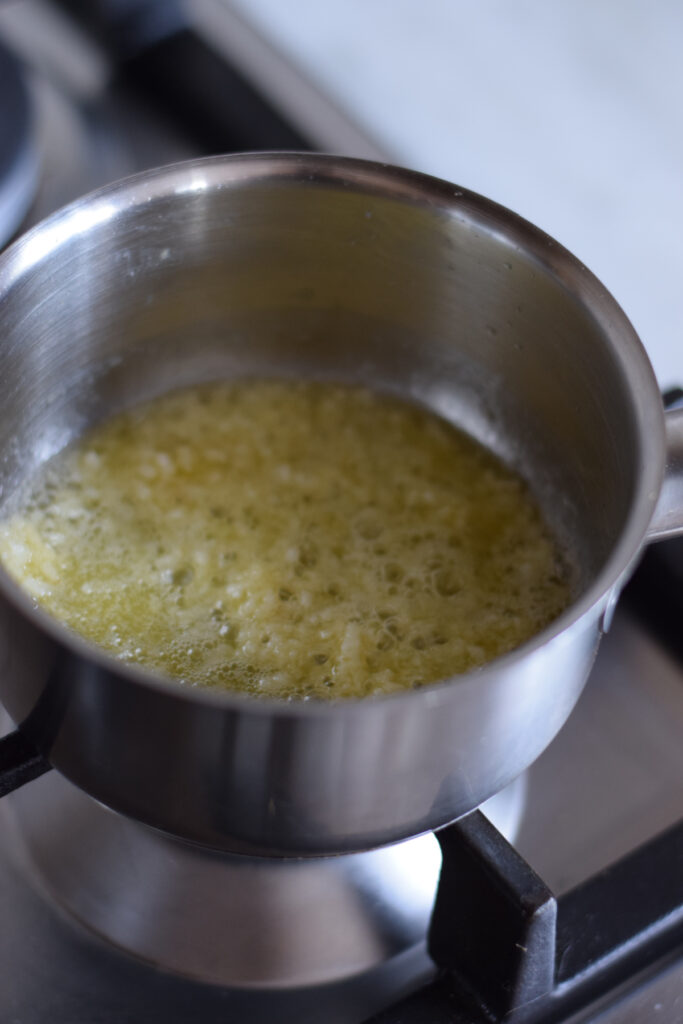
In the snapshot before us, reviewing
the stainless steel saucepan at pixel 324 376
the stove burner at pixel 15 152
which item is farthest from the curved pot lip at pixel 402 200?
the stove burner at pixel 15 152

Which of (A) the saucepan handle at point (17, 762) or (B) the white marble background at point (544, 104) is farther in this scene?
(B) the white marble background at point (544, 104)

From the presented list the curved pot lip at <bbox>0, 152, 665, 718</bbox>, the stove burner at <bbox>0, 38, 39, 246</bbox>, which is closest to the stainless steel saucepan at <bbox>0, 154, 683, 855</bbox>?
the curved pot lip at <bbox>0, 152, 665, 718</bbox>

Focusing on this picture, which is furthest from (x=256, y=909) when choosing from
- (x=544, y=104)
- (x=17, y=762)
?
(x=544, y=104)

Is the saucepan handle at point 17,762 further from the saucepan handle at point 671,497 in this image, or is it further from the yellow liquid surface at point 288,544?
the saucepan handle at point 671,497

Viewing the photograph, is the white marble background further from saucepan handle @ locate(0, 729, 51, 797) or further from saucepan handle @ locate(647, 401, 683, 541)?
saucepan handle @ locate(0, 729, 51, 797)

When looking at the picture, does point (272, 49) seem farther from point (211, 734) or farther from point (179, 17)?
point (211, 734)

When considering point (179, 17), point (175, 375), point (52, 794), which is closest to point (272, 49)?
point (179, 17)

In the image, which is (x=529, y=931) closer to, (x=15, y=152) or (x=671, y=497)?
(x=671, y=497)
